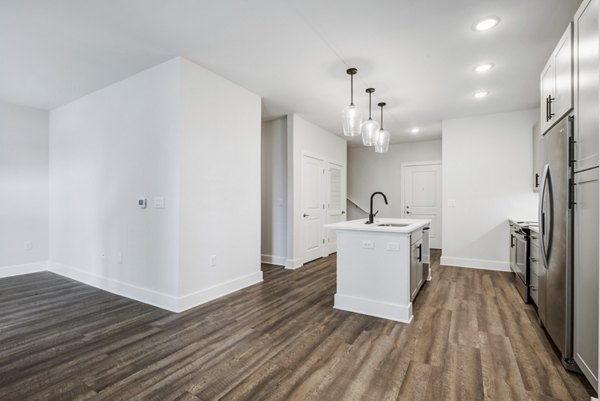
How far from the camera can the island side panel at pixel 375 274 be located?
9.18 feet

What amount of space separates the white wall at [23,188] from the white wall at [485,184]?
6.99 metres

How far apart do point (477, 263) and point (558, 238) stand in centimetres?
324

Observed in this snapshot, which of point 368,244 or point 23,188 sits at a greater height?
point 23,188

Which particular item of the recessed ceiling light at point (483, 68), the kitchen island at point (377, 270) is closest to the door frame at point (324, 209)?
the kitchen island at point (377, 270)

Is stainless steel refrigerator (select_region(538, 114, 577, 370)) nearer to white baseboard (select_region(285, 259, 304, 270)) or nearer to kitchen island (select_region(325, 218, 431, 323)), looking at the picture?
kitchen island (select_region(325, 218, 431, 323))

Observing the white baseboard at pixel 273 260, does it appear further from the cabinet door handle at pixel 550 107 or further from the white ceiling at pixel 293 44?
the cabinet door handle at pixel 550 107

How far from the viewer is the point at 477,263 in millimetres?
5000

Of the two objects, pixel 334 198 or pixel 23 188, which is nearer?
pixel 23 188

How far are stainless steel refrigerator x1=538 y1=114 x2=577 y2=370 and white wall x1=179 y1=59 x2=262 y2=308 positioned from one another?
3.17m

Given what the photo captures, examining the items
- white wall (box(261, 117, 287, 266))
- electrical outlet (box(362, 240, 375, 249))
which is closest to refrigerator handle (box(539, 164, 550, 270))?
electrical outlet (box(362, 240, 375, 249))

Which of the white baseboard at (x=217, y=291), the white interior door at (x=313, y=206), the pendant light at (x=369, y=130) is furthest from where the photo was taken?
the white interior door at (x=313, y=206)

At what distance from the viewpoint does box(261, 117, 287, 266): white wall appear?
5254 mm

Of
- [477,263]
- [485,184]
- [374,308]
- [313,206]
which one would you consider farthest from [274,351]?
[485,184]

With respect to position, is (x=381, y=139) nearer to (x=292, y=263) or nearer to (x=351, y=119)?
(x=351, y=119)
